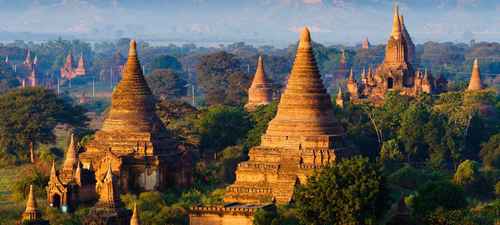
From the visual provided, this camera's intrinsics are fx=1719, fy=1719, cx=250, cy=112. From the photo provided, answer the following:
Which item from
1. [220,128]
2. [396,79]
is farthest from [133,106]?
[396,79]

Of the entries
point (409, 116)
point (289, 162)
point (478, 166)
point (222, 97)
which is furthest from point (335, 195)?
point (222, 97)

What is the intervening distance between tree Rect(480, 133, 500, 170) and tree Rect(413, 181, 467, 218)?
1355 centimetres

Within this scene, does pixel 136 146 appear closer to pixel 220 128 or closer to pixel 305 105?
pixel 305 105

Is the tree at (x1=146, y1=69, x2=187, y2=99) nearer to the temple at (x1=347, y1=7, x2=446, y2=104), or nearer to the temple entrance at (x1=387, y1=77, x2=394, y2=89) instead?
the temple at (x1=347, y1=7, x2=446, y2=104)

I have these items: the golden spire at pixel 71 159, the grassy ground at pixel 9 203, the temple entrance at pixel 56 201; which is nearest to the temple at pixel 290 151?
the temple entrance at pixel 56 201

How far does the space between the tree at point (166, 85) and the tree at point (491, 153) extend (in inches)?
1669

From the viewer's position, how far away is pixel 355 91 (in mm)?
76438

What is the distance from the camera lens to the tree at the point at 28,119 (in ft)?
213

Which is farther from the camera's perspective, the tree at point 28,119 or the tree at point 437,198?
the tree at point 28,119

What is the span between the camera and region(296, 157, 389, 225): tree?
132 ft

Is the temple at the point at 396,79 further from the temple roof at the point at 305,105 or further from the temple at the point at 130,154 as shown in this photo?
the temple roof at the point at 305,105

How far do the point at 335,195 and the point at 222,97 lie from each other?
4907cm

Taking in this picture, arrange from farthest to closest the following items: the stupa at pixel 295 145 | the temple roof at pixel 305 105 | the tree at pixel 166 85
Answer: the tree at pixel 166 85 < the temple roof at pixel 305 105 < the stupa at pixel 295 145

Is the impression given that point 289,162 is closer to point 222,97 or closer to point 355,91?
point 355,91
